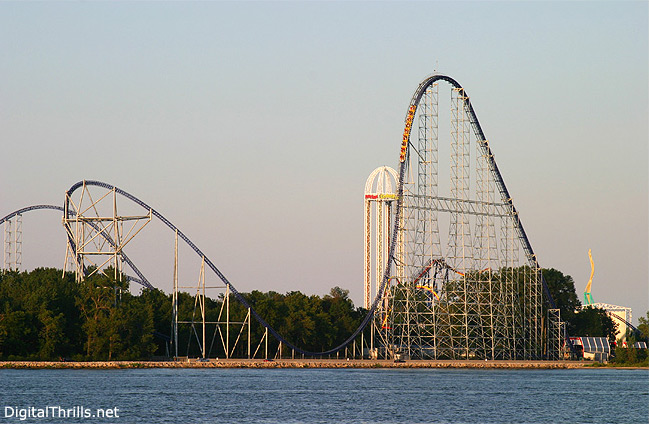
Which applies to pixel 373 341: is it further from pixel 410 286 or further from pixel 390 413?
pixel 390 413

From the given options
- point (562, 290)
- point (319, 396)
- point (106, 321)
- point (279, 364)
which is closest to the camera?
point (319, 396)

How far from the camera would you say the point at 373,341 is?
8825 centimetres

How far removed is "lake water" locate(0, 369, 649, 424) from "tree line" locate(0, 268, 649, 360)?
3.79 meters

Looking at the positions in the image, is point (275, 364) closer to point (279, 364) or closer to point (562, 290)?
point (279, 364)

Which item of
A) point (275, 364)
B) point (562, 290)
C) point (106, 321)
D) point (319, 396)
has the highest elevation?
point (562, 290)

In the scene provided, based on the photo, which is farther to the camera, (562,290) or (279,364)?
(562,290)

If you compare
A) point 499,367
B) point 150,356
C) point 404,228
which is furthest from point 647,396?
point 150,356

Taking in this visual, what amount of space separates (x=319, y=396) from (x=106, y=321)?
73.6 feet

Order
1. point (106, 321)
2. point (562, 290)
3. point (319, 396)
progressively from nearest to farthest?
point (319, 396) < point (106, 321) < point (562, 290)

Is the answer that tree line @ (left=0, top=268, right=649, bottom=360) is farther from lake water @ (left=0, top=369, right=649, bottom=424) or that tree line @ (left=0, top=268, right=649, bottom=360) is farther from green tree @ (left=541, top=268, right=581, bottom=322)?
green tree @ (left=541, top=268, right=581, bottom=322)

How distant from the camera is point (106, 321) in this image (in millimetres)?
70812

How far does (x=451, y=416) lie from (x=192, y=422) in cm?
1149

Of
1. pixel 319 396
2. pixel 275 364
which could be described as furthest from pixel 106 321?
pixel 319 396

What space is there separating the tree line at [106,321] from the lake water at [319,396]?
379cm
